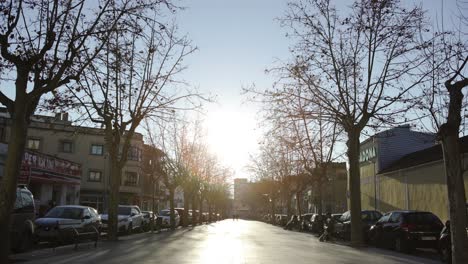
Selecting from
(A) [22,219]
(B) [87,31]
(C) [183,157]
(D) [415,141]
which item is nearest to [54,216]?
(A) [22,219]

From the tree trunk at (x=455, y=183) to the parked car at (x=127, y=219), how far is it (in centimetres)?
2103

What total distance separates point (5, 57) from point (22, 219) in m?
5.86

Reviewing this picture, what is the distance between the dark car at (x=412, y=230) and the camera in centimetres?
1833

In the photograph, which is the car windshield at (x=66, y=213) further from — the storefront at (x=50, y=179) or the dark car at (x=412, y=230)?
the dark car at (x=412, y=230)

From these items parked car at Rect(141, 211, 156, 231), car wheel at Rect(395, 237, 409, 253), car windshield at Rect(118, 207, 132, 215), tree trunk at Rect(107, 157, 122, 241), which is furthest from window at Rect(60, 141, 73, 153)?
car wheel at Rect(395, 237, 409, 253)

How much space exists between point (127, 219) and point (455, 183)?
73.6ft

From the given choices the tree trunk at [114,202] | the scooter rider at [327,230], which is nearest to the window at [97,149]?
the tree trunk at [114,202]

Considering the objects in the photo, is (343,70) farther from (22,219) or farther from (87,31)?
(22,219)

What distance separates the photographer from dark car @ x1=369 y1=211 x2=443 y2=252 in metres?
18.3

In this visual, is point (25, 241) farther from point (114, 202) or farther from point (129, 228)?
point (129, 228)

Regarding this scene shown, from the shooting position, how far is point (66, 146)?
56188 millimetres

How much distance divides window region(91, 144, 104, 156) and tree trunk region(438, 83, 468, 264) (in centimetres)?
5138

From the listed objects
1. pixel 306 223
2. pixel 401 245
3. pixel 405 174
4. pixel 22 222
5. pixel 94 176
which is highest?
pixel 94 176

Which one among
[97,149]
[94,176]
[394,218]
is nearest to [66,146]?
[97,149]
